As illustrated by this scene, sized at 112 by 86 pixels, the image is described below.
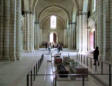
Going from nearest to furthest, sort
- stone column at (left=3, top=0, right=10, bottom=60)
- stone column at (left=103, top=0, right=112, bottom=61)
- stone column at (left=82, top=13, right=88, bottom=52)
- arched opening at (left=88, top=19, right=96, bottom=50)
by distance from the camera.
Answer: stone column at (left=103, top=0, right=112, bottom=61) < stone column at (left=3, top=0, right=10, bottom=60) < stone column at (left=82, top=13, right=88, bottom=52) < arched opening at (left=88, top=19, right=96, bottom=50)

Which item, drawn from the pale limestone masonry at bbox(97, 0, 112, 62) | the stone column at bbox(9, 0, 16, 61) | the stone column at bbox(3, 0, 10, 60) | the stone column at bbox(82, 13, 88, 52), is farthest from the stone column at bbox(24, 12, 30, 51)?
the pale limestone masonry at bbox(97, 0, 112, 62)

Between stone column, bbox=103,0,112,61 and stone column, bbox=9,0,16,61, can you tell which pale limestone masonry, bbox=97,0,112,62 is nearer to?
stone column, bbox=103,0,112,61

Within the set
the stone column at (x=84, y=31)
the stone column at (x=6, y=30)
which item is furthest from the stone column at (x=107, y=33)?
the stone column at (x=84, y=31)

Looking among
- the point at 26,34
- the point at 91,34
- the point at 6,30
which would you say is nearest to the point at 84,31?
the point at 91,34

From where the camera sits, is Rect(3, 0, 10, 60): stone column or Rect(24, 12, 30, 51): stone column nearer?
Rect(3, 0, 10, 60): stone column

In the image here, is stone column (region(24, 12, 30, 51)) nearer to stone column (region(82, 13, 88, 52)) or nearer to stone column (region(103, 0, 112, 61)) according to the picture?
stone column (region(82, 13, 88, 52))

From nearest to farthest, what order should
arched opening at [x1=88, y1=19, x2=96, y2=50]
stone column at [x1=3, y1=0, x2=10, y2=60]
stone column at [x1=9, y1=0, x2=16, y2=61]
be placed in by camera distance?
stone column at [x1=3, y1=0, x2=10, y2=60], stone column at [x1=9, y1=0, x2=16, y2=61], arched opening at [x1=88, y1=19, x2=96, y2=50]

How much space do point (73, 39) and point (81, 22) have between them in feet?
45.0

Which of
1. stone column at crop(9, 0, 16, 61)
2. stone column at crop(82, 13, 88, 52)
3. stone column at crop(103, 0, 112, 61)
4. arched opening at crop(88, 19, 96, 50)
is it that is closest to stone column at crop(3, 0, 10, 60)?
stone column at crop(9, 0, 16, 61)

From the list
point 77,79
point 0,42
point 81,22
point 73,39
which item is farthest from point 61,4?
point 77,79

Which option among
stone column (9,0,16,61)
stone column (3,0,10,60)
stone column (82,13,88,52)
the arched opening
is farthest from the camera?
the arched opening

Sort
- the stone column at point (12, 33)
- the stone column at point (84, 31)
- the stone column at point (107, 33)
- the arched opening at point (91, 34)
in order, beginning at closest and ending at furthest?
1. the stone column at point (107, 33)
2. the stone column at point (12, 33)
3. the stone column at point (84, 31)
4. the arched opening at point (91, 34)

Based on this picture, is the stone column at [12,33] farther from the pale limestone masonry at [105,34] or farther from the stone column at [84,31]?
the stone column at [84,31]

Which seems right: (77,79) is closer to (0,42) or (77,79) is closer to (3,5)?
(0,42)
